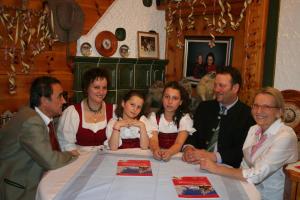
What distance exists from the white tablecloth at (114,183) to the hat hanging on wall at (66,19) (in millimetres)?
1890

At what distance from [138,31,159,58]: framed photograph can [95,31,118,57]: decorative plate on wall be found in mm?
342

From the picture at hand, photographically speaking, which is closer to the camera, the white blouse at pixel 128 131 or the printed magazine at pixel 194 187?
the printed magazine at pixel 194 187

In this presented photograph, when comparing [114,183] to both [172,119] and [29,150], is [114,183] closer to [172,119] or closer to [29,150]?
[29,150]

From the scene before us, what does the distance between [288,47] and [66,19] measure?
7.17 ft

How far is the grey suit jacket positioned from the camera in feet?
5.72

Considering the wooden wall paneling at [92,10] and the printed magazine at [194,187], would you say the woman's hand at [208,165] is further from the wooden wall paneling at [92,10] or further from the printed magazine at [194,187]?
the wooden wall paneling at [92,10]

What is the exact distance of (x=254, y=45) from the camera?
9.46ft

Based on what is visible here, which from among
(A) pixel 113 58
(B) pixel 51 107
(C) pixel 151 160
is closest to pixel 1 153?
(B) pixel 51 107

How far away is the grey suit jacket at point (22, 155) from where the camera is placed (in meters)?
1.74

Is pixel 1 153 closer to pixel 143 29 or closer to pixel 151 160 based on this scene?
pixel 151 160

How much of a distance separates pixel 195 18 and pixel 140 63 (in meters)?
0.87

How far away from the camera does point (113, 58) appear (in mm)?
3723

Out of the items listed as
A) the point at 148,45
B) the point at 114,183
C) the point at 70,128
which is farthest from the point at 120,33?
the point at 114,183

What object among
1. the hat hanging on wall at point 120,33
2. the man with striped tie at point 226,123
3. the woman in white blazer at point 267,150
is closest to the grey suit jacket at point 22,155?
the woman in white blazer at point 267,150
